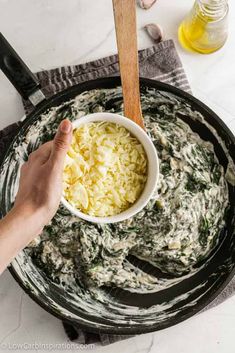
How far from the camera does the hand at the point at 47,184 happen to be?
3.11ft

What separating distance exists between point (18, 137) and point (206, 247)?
51 centimetres

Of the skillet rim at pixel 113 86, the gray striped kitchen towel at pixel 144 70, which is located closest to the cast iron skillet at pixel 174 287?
the skillet rim at pixel 113 86

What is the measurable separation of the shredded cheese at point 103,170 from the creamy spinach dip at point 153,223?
0.28ft

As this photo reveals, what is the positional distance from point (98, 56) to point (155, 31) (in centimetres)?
16

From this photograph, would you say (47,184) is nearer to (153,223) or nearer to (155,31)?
(153,223)

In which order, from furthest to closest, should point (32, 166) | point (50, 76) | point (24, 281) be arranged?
point (50, 76) → point (24, 281) → point (32, 166)

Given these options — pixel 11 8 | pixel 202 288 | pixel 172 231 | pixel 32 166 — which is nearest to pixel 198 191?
pixel 172 231

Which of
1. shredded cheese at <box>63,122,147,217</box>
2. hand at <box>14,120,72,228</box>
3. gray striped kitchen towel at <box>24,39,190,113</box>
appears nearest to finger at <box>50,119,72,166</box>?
hand at <box>14,120,72,228</box>

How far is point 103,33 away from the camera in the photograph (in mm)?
1391

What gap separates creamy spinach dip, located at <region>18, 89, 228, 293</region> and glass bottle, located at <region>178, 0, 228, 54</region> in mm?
204

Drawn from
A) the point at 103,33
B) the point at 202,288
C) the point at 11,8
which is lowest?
the point at 202,288

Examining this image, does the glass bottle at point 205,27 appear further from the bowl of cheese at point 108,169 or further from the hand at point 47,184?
the hand at point 47,184

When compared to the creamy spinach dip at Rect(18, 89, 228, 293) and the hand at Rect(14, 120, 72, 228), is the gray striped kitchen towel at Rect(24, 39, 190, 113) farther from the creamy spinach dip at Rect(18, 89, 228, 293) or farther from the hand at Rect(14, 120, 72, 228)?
the hand at Rect(14, 120, 72, 228)

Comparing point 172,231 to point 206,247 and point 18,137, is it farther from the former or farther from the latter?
point 18,137
